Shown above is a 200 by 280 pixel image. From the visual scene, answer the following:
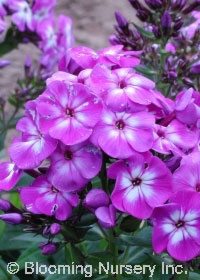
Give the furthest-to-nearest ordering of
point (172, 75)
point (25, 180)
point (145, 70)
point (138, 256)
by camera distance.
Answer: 1. point (25, 180)
2. point (145, 70)
3. point (172, 75)
4. point (138, 256)

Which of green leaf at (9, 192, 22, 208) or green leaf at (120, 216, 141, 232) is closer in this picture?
green leaf at (120, 216, 141, 232)

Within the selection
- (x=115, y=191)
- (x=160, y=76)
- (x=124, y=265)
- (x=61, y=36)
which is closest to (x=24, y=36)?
(x=61, y=36)

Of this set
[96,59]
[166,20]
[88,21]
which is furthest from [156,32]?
[88,21]

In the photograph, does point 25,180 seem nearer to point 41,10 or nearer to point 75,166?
point 41,10

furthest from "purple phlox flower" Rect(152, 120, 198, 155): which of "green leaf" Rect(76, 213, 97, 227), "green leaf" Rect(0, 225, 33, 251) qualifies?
"green leaf" Rect(0, 225, 33, 251)

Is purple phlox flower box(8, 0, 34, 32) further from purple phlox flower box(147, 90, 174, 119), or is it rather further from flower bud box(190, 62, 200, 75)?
purple phlox flower box(147, 90, 174, 119)

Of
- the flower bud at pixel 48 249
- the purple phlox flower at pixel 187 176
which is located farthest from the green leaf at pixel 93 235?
the purple phlox flower at pixel 187 176
